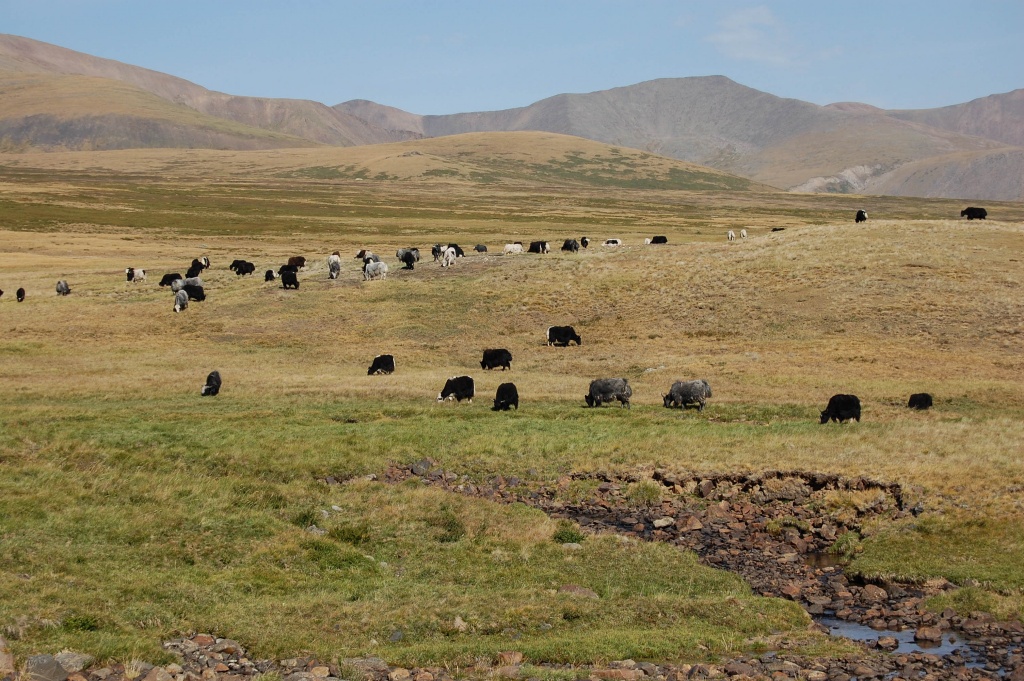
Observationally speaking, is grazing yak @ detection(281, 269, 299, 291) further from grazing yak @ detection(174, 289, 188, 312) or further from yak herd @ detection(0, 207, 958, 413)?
grazing yak @ detection(174, 289, 188, 312)

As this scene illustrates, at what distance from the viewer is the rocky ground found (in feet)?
33.9

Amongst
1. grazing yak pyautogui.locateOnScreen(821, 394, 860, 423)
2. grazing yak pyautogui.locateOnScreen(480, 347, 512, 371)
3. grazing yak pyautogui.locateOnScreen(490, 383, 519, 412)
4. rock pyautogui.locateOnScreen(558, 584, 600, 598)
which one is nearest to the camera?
rock pyautogui.locateOnScreen(558, 584, 600, 598)

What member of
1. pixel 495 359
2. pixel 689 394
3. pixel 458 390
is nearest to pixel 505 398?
pixel 458 390

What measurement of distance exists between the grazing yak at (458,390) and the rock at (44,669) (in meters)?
18.9

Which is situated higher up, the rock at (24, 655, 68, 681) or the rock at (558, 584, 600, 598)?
the rock at (24, 655, 68, 681)

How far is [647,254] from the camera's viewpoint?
55125mm

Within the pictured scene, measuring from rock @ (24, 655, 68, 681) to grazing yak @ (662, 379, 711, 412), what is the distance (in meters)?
20.2

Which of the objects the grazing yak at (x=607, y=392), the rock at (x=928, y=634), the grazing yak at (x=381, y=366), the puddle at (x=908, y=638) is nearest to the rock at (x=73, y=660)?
the puddle at (x=908, y=638)

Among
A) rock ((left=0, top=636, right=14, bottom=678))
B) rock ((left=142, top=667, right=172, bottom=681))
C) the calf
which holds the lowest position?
rock ((left=142, top=667, right=172, bottom=681))

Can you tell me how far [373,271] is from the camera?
53000 millimetres

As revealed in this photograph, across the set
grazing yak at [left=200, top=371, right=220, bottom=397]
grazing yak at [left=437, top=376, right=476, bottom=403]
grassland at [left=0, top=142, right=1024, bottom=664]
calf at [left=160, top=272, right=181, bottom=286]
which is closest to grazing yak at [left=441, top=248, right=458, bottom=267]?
grassland at [left=0, top=142, right=1024, bottom=664]

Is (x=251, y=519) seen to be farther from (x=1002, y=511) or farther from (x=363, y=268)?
(x=363, y=268)

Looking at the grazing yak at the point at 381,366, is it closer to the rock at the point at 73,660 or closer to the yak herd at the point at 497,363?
the yak herd at the point at 497,363

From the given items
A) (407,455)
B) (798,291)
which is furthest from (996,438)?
(798,291)
